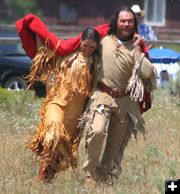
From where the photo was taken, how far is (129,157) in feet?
28.8

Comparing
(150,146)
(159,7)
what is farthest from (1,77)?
(159,7)

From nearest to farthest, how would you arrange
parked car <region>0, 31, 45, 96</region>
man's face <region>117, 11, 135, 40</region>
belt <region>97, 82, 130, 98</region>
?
man's face <region>117, 11, 135, 40</region> < belt <region>97, 82, 130, 98</region> < parked car <region>0, 31, 45, 96</region>

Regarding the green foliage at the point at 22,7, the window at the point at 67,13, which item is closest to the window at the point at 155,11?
the window at the point at 67,13

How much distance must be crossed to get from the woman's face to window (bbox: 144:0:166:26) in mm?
35052

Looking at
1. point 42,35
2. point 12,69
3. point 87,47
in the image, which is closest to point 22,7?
point 12,69

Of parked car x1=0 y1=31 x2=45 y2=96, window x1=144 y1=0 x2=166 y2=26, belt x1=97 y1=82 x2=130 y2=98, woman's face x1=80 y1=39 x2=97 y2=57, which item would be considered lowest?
window x1=144 y1=0 x2=166 y2=26

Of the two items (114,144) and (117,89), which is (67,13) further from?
(117,89)

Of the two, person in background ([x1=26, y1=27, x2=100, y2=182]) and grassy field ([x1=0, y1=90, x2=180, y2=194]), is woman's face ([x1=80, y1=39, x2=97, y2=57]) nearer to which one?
person in background ([x1=26, y1=27, x2=100, y2=182])

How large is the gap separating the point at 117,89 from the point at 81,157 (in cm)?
175

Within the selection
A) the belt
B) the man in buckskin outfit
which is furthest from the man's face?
the belt

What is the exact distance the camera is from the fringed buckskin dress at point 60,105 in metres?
7.04

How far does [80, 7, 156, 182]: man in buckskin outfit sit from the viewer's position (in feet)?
22.6

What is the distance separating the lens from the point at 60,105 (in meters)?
7.09

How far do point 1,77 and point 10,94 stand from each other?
3.23m
